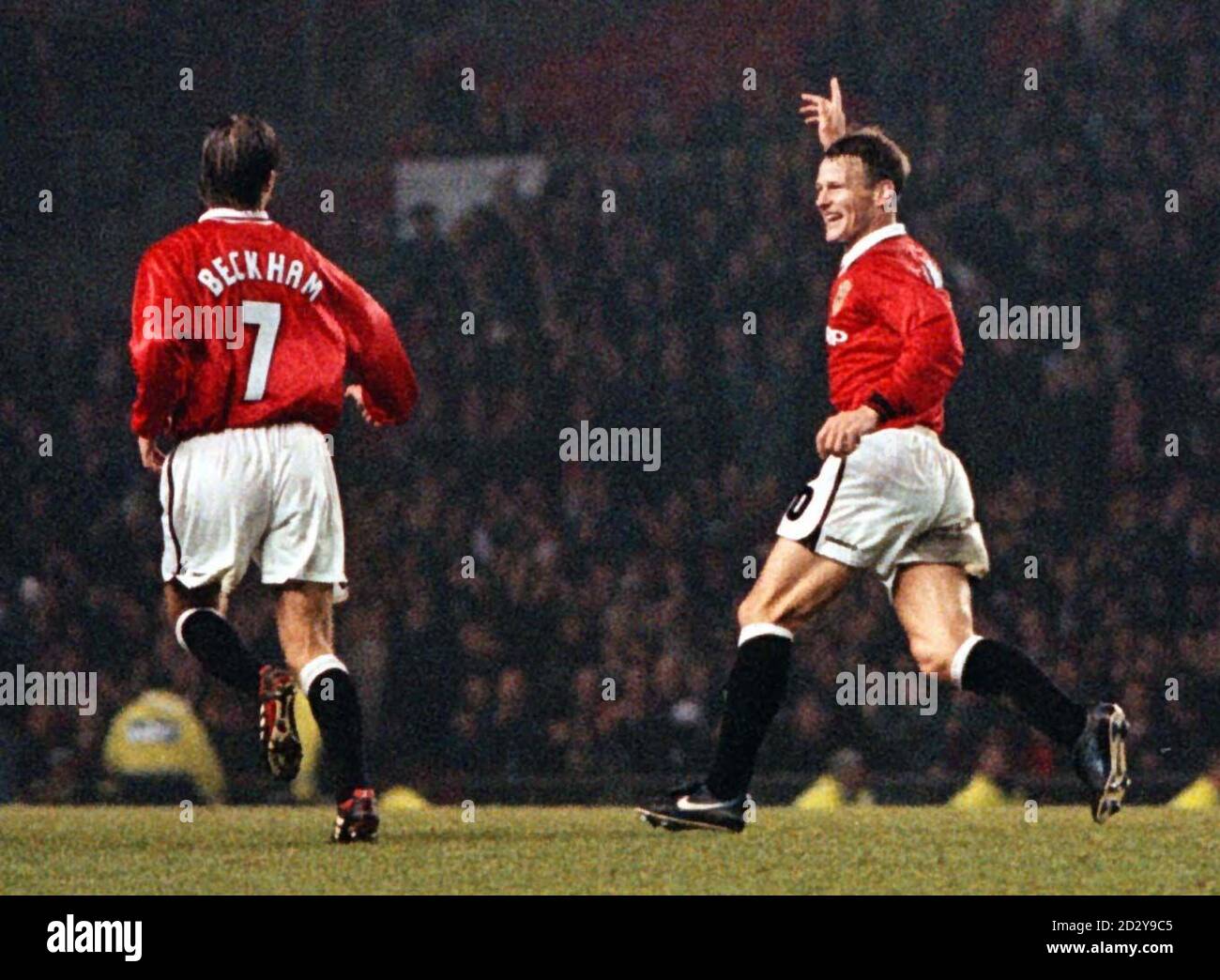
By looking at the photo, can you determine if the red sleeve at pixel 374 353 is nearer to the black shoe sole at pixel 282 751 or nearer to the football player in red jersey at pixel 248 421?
the football player in red jersey at pixel 248 421

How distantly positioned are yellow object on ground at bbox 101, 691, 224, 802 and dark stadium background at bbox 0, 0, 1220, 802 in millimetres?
161

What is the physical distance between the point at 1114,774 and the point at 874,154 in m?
1.82

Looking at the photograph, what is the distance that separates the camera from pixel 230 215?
658 cm

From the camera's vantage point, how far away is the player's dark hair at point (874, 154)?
21.5ft

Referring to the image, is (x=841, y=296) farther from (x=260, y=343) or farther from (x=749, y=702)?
(x=260, y=343)

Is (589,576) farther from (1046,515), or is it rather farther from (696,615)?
(1046,515)

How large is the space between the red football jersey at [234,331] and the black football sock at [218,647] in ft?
1.71

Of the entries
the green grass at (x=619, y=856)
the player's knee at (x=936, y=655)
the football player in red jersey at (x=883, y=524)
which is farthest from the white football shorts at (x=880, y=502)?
the green grass at (x=619, y=856)

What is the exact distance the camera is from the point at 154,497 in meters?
14.4

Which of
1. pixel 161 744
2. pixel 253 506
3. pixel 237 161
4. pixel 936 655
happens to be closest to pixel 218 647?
pixel 253 506

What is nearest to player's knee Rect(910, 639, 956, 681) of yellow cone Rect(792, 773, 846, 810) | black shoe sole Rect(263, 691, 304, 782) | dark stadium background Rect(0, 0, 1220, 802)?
black shoe sole Rect(263, 691, 304, 782)

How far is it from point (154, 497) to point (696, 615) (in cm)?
351

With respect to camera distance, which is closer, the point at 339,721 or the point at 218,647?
the point at 339,721

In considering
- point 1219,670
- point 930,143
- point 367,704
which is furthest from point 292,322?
point 930,143
